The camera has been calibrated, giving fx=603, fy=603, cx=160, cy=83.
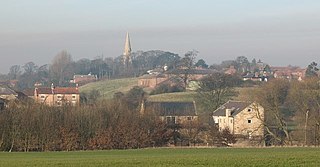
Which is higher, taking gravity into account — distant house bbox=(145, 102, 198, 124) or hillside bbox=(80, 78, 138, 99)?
hillside bbox=(80, 78, 138, 99)

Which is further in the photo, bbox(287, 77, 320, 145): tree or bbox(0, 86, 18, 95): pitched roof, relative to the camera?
bbox(0, 86, 18, 95): pitched roof

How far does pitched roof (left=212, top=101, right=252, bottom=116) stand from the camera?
7643 cm

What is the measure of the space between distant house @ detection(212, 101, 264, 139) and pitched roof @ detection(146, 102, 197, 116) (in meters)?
4.73

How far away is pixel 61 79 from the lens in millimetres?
176500

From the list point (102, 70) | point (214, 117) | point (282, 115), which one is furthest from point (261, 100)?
point (102, 70)

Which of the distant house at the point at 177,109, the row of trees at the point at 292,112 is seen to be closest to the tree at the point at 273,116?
the row of trees at the point at 292,112

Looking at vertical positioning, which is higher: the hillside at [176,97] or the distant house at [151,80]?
the distant house at [151,80]

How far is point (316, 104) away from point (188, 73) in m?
57.6

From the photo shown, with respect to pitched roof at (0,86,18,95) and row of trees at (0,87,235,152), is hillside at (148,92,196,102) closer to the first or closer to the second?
pitched roof at (0,86,18,95)

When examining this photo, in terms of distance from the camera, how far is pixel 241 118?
74.7 meters

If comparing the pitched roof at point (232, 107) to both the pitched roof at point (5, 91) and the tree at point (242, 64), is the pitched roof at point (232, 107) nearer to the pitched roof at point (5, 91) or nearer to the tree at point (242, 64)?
the pitched roof at point (5, 91)

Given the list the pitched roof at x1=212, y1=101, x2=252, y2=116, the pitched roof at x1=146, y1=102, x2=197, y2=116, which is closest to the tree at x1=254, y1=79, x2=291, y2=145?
the pitched roof at x1=212, y1=101, x2=252, y2=116

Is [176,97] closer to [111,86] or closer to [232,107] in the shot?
[232,107]

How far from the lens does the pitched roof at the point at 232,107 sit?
76425mm
